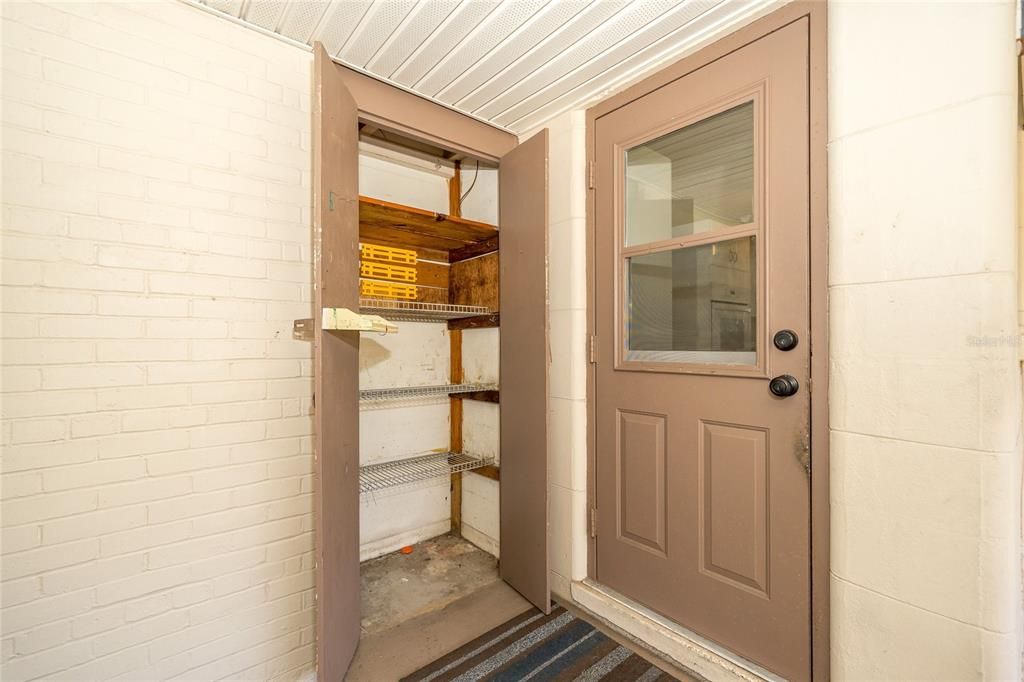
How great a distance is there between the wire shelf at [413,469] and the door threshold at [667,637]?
2.85 feet

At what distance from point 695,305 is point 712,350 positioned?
0.62ft

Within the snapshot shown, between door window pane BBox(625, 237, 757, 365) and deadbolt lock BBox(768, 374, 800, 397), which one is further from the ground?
door window pane BBox(625, 237, 757, 365)

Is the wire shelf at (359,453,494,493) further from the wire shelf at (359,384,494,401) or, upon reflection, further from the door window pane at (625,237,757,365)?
the door window pane at (625,237,757,365)

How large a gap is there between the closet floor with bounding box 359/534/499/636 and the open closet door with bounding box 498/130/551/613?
245 millimetres

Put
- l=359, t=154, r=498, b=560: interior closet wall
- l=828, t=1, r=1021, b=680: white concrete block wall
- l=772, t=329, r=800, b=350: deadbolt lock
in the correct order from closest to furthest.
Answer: l=828, t=1, r=1021, b=680: white concrete block wall < l=772, t=329, r=800, b=350: deadbolt lock < l=359, t=154, r=498, b=560: interior closet wall

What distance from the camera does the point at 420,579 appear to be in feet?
7.72

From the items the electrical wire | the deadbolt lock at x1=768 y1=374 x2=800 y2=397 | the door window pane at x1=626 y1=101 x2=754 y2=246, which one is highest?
the electrical wire

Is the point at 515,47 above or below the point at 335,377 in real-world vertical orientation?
above

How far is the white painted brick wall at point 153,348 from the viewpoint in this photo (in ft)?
4.16

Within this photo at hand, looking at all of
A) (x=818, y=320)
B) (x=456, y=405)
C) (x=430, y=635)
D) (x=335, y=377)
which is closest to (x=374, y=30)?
(x=335, y=377)

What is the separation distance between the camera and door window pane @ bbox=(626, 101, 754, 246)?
1.58 metres

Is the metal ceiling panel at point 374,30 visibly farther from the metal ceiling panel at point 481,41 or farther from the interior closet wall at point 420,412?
the interior closet wall at point 420,412

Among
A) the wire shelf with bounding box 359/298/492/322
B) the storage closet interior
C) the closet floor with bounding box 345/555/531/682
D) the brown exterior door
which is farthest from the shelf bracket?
the closet floor with bounding box 345/555/531/682

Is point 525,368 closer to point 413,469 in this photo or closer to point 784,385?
point 413,469
